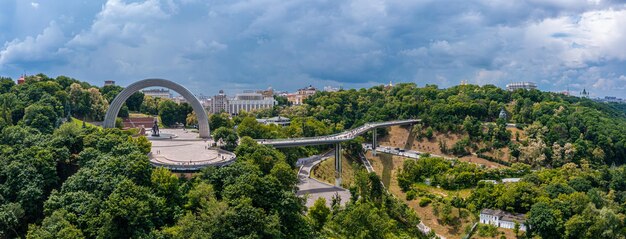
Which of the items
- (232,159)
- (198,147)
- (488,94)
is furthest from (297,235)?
(488,94)

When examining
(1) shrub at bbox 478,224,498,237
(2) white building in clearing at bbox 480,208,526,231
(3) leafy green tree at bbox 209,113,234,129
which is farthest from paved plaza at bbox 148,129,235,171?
(2) white building in clearing at bbox 480,208,526,231

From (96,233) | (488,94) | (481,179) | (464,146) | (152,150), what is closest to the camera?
(96,233)

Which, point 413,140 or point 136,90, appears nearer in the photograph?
point 136,90

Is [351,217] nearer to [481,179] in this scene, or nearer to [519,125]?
[481,179]

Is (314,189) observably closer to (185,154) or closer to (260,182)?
(185,154)

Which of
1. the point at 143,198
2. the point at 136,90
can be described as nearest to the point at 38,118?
the point at 136,90

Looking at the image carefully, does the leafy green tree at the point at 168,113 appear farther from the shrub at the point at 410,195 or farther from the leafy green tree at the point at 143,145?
the shrub at the point at 410,195

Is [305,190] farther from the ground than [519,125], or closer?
closer
